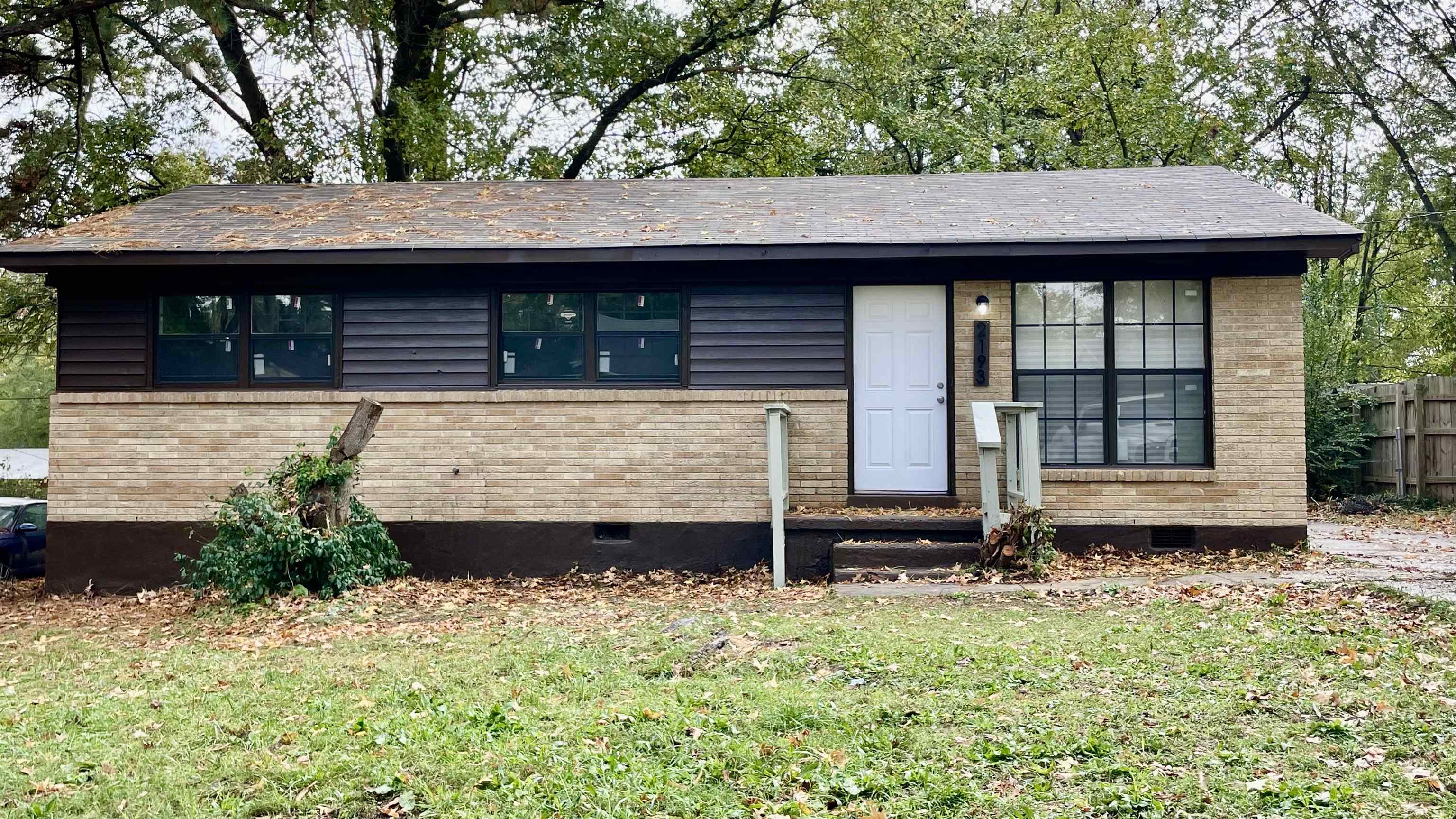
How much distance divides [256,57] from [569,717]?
730 inches

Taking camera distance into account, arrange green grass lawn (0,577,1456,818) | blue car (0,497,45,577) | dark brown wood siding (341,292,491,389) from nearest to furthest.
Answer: green grass lawn (0,577,1456,818) → dark brown wood siding (341,292,491,389) → blue car (0,497,45,577)

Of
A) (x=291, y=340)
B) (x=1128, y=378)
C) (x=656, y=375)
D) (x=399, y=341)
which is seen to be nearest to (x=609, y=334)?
(x=656, y=375)

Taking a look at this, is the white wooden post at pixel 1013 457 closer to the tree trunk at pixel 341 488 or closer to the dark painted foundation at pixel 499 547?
the dark painted foundation at pixel 499 547

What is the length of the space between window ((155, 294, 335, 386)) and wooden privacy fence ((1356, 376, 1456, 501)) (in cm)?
1434

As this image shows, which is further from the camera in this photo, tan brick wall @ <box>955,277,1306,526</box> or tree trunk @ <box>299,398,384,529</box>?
tan brick wall @ <box>955,277,1306,526</box>

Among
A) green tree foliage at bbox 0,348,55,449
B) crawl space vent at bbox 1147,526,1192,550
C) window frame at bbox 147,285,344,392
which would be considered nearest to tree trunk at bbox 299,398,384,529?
window frame at bbox 147,285,344,392

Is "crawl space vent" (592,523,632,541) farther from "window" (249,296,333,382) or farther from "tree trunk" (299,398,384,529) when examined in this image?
"window" (249,296,333,382)

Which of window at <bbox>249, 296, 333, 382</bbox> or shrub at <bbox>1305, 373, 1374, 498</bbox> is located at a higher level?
window at <bbox>249, 296, 333, 382</bbox>

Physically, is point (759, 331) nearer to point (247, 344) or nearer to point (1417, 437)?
point (247, 344)

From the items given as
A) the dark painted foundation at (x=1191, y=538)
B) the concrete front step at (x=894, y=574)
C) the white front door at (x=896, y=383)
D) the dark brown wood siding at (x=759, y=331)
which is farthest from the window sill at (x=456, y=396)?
the dark painted foundation at (x=1191, y=538)

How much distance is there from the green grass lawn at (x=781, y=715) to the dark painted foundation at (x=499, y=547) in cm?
234

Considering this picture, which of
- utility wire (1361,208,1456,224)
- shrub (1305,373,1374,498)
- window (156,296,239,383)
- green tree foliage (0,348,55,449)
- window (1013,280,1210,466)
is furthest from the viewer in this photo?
green tree foliage (0,348,55,449)

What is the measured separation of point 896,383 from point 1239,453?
315 cm

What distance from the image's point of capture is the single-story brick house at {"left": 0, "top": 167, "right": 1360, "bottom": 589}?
400 inches
